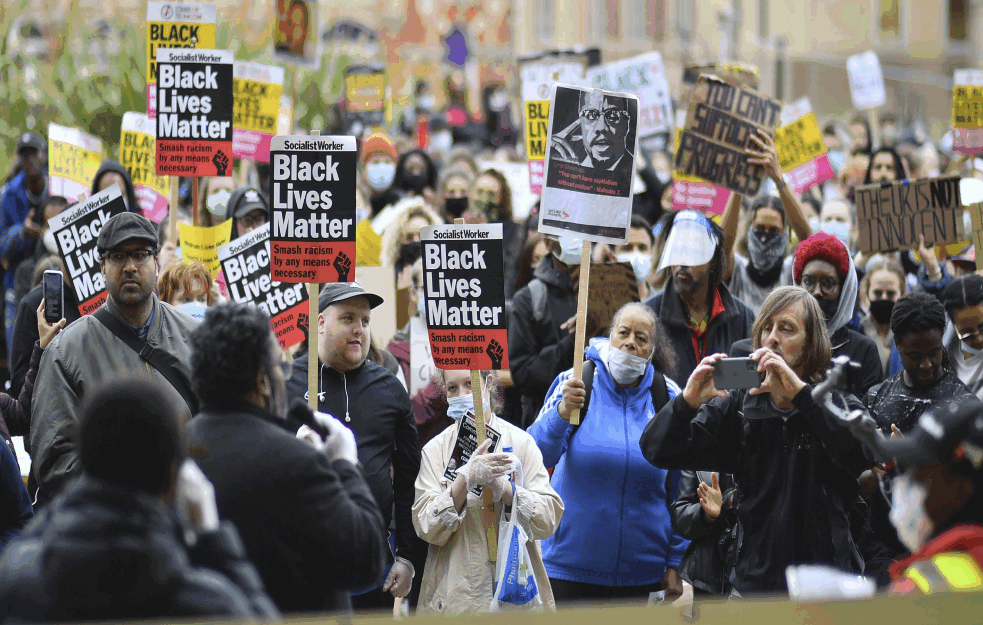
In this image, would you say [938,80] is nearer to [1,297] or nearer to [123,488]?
[1,297]

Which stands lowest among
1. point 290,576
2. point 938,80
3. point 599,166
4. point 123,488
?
point 290,576

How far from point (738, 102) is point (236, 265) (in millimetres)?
3140

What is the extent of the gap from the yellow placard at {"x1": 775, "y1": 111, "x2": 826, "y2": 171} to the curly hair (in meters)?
6.98

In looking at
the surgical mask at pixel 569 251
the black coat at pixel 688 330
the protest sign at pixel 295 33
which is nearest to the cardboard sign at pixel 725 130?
the surgical mask at pixel 569 251

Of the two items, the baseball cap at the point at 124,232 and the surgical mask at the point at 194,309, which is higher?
the baseball cap at the point at 124,232

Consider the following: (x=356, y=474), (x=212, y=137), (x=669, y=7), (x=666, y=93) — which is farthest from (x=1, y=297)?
(x=669, y=7)

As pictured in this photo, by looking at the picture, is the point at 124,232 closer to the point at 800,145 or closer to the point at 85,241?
the point at 85,241

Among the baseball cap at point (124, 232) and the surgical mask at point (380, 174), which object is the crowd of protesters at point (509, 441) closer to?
the baseball cap at point (124, 232)

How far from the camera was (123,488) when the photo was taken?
2637mm

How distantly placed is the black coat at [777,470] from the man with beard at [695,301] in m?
1.43

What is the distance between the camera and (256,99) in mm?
8742

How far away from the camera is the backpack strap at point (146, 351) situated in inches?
192

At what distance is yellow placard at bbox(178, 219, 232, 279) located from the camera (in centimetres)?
680

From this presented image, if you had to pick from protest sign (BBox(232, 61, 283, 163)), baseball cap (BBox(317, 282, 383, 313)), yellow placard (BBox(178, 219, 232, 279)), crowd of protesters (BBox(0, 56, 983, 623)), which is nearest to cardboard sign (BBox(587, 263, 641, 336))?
crowd of protesters (BBox(0, 56, 983, 623))
